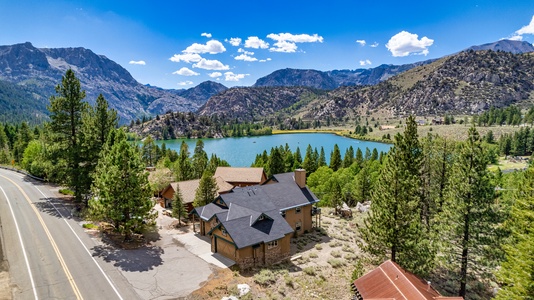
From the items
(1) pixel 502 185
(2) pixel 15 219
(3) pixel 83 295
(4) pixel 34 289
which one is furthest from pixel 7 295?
(1) pixel 502 185

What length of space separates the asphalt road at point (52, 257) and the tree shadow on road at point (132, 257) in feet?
2.12

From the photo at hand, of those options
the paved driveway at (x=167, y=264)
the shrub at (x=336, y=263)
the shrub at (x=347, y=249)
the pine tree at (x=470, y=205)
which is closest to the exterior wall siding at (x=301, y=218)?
the shrub at (x=347, y=249)

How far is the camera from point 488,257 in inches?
838

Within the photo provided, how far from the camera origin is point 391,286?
17297 mm

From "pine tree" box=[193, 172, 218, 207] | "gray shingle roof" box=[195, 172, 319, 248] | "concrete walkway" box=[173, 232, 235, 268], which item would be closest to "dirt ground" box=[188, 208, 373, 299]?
"concrete walkway" box=[173, 232, 235, 268]

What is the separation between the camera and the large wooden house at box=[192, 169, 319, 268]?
2500 cm

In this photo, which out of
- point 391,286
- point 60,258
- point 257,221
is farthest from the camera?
point 257,221

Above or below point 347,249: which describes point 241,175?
above

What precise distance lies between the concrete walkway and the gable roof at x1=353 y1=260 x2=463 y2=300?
1089 centimetres

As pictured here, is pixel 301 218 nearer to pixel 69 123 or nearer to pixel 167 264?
pixel 167 264

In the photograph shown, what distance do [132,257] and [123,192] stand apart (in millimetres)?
5405

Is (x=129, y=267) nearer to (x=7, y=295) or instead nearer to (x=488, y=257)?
(x=7, y=295)

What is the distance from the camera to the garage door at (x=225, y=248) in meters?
25.2

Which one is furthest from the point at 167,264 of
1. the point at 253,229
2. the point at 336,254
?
the point at 336,254
